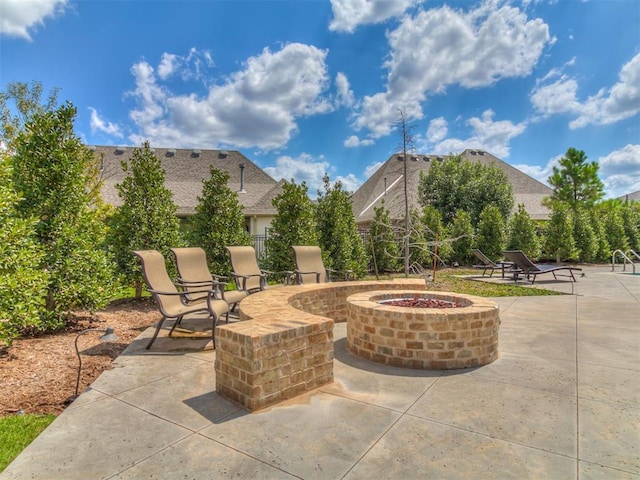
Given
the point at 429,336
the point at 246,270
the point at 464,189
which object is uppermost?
the point at 464,189

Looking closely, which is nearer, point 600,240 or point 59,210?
point 59,210

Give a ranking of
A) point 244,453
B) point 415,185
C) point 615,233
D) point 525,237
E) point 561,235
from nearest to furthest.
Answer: point 244,453
point 525,237
point 561,235
point 615,233
point 415,185

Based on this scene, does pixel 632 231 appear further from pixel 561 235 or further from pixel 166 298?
pixel 166 298

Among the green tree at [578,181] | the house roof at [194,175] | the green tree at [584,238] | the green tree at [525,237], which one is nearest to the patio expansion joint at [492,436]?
the house roof at [194,175]

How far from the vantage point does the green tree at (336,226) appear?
34.2 feet

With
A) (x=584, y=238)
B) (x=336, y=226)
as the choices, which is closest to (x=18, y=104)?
(x=336, y=226)

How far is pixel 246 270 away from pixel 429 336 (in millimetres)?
4036

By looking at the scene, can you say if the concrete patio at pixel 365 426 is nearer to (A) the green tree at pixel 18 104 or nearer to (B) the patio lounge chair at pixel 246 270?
(B) the patio lounge chair at pixel 246 270

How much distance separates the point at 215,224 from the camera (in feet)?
27.5

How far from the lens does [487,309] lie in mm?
3949

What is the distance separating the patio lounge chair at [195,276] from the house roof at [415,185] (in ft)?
56.6

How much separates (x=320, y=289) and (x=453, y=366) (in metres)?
2.59

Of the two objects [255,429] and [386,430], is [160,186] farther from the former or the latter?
[386,430]

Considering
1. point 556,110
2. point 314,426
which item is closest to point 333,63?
point 556,110
